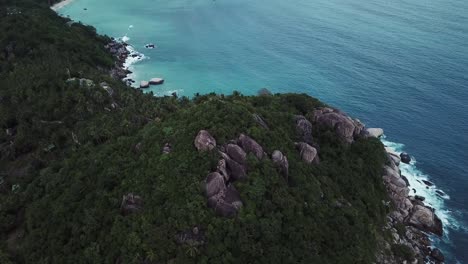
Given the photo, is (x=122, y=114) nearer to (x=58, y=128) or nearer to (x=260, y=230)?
(x=58, y=128)

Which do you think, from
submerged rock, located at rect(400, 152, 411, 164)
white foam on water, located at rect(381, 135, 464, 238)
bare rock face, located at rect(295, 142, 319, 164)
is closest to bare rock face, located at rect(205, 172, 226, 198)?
bare rock face, located at rect(295, 142, 319, 164)

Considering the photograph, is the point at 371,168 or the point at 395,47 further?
the point at 395,47

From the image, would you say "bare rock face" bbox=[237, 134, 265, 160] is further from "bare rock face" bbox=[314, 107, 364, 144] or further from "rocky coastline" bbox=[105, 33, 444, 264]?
"bare rock face" bbox=[314, 107, 364, 144]

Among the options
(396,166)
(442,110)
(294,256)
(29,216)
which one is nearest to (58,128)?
(29,216)

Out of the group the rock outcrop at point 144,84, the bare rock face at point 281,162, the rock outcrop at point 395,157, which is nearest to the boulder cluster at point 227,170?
the bare rock face at point 281,162

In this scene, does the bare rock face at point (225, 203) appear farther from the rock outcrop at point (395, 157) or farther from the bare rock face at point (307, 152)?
the rock outcrop at point (395, 157)

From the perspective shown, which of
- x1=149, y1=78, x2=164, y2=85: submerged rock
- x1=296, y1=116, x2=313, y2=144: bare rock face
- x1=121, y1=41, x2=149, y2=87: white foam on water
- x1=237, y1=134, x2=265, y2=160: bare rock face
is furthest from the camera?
x1=121, y1=41, x2=149, y2=87: white foam on water

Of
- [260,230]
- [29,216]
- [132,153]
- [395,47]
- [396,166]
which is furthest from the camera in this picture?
[395,47]
